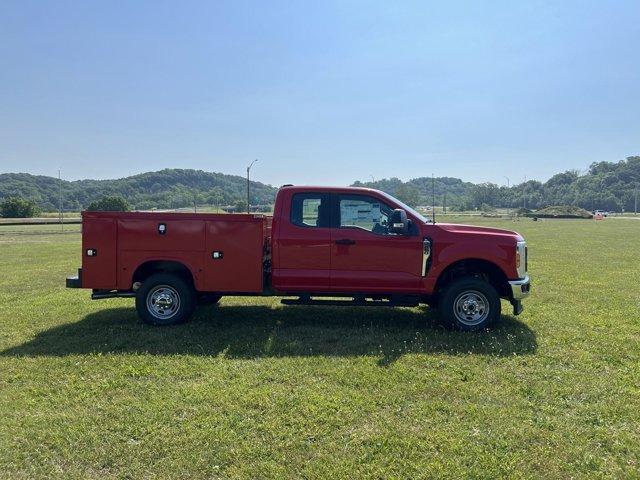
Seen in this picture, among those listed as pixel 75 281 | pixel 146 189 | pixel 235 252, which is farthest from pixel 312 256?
pixel 146 189

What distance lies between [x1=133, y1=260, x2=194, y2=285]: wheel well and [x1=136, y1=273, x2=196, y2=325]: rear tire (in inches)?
5.5

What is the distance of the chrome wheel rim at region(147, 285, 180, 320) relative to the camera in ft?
24.3

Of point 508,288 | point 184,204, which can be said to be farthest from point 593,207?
point 508,288

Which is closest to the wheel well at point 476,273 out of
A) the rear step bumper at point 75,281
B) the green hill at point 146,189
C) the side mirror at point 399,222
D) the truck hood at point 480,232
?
the truck hood at point 480,232

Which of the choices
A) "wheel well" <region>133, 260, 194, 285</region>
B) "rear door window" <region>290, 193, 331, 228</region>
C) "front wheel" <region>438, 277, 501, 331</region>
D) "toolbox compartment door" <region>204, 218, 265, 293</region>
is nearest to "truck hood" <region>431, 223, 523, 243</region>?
"front wheel" <region>438, 277, 501, 331</region>

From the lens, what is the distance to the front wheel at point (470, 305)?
7.08 metres

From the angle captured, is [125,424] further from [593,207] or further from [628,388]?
[593,207]

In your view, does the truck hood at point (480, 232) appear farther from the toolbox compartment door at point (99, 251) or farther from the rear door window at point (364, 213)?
the toolbox compartment door at point (99, 251)

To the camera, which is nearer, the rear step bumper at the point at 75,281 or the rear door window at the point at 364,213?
the rear door window at the point at 364,213

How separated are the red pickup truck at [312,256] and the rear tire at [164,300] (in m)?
0.02

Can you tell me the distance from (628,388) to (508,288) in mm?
2469

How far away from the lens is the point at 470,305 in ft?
23.4

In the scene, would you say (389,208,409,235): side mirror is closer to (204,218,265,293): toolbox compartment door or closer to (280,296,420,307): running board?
(280,296,420,307): running board

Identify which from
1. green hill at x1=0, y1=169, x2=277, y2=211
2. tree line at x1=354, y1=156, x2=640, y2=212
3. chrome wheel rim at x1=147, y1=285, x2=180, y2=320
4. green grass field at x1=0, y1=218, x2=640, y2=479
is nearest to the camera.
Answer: green grass field at x1=0, y1=218, x2=640, y2=479
